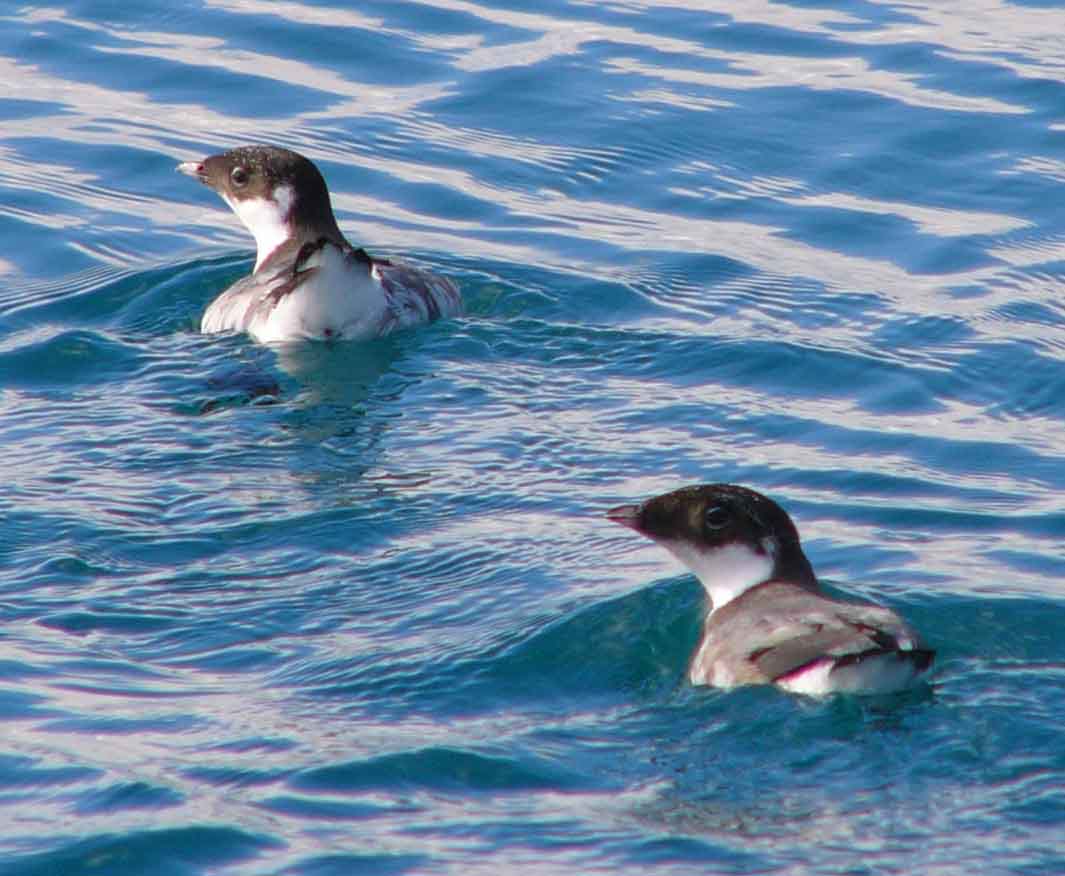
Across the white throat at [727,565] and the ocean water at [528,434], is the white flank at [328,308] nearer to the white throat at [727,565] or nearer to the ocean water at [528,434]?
the ocean water at [528,434]

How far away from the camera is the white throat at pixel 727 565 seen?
8008mm

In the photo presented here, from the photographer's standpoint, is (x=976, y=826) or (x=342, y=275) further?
(x=342, y=275)

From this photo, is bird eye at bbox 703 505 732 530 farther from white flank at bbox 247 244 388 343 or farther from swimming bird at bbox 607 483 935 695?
white flank at bbox 247 244 388 343

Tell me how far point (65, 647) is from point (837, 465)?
3.68 metres

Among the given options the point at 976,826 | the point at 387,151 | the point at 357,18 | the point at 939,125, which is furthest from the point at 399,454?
the point at 357,18

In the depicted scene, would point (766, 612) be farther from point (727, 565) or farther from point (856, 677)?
point (856, 677)

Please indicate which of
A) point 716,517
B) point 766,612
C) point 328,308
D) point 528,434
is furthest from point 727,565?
point 328,308

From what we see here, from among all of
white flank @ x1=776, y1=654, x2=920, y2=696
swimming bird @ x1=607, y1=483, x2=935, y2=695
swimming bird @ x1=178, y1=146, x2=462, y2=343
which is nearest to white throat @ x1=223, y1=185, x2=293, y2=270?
swimming bird @ x1=178, y1=146, x2=462, y2=343

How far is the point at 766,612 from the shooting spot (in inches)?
303

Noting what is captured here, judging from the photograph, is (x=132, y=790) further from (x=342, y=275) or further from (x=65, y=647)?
(x=342, y=275)

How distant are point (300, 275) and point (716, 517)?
396cm

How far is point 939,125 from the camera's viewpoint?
48.3 ft


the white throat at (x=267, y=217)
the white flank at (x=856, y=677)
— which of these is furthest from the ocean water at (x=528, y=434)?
the white throat at (x=267, y=217)

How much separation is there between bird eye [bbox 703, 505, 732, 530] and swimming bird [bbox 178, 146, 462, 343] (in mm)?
3488
